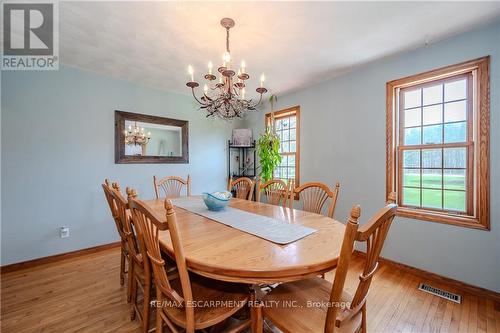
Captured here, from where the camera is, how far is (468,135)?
205 centimetres

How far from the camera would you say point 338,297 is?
0.84 m

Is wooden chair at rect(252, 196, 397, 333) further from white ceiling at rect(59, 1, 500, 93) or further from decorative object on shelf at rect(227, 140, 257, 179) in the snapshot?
decorative object on shelf at rect(227, 140, 257, 179)

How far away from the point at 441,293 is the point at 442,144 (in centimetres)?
148

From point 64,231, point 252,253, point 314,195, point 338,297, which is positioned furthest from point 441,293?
point 64,231

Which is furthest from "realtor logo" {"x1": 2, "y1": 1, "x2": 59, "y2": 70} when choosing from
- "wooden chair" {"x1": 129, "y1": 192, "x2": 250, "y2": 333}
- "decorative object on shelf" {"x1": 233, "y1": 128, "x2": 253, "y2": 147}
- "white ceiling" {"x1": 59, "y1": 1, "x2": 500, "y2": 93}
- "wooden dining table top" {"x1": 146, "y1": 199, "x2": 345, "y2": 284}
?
"decorative object on shelf" {"x1": 233, "y1": 128, "x2": 253, "y2": 147}

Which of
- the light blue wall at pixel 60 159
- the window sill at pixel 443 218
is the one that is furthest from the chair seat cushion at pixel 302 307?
the light blue wall at pixel 60 159

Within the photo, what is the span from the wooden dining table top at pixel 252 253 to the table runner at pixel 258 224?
49 millimetres

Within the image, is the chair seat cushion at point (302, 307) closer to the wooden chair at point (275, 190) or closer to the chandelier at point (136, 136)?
the wooden chair at point (275, 190)

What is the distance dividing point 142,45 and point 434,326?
3.65 meters

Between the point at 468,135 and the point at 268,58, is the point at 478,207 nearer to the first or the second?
the point at 468,135

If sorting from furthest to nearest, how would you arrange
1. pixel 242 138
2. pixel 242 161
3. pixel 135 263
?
pixel 242 161 → pixel 242 138 → pixel 135 263

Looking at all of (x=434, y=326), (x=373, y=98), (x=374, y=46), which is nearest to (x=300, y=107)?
(x=373, y=98)

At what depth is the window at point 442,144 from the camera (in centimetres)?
194

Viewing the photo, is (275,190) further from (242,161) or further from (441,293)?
(242,161)
